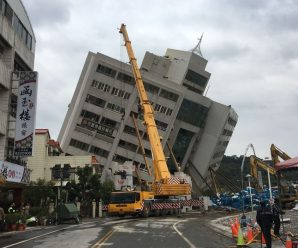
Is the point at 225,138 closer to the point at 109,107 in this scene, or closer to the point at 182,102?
the point at 182,102

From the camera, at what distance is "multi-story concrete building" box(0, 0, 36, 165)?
34.1 metres

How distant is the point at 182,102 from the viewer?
86562 mm

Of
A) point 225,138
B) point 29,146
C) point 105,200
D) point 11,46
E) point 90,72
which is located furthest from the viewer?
point 225,138

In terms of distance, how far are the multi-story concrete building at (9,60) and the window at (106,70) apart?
44.3 meters

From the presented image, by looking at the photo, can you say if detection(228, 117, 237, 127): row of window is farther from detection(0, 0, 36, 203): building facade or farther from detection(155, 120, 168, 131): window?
detection(0, 0, 36, 203): building facade

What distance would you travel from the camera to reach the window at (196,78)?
94.4 meters

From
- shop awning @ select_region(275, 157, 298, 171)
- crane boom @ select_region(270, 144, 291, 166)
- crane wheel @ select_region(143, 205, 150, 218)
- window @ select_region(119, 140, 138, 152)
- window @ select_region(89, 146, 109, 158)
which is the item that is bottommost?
crane wheel @ select_region(143, 205, 150, 218)

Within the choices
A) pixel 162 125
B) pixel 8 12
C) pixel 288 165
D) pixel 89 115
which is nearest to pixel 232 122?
pixel 162 125

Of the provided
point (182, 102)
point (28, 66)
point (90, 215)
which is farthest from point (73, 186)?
point (182, 102)

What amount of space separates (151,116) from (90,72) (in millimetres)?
37716

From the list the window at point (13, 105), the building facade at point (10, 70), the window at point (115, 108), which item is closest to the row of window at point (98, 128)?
the window at point (115, 108)

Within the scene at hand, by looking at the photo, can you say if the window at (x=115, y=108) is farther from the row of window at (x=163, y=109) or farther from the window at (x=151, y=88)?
the row of window at (x=163, y=109)

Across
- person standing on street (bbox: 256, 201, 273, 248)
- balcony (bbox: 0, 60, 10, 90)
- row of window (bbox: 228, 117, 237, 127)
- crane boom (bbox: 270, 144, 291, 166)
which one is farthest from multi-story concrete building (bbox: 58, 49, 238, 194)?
person standing on street (bbox: 256, 201, 273, 248)

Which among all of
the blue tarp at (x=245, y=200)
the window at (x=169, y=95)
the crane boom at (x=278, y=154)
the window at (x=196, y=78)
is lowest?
the blue tarp at (x=245, y=200)
